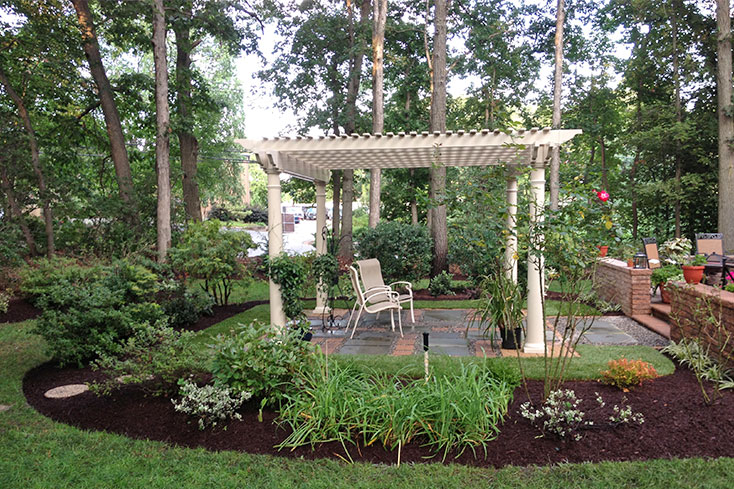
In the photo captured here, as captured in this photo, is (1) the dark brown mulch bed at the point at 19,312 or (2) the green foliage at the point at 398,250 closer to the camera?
(1) the dark brown mulch bed at the point at 19,312

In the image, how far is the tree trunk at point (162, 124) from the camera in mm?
9109

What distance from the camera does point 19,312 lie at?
7664 mm

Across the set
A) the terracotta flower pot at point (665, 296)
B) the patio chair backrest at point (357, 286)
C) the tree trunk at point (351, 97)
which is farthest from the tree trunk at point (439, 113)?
the patio chair backrest at point (357, 286)

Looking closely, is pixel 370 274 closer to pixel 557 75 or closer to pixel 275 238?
pixel 275 238

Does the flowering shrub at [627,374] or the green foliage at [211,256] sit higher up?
the green foliage at [211,256]

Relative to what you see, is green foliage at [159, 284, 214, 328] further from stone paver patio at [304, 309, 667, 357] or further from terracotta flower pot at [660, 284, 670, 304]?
terracotta flower pot at [660, 284, 670, 304]

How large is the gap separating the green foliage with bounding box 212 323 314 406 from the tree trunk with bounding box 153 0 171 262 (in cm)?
625

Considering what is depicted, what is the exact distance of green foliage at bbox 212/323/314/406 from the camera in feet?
10.8

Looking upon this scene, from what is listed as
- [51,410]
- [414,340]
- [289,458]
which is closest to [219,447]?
[289,458]

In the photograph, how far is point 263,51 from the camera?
42.7 ft

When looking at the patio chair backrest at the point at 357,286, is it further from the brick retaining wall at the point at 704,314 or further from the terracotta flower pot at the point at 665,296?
the terracotta flower pot at the point at 665,296

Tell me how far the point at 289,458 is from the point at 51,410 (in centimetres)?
214

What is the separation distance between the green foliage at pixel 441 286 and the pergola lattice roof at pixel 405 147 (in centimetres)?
325

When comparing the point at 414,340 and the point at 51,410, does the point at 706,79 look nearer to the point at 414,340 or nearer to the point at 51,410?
the point at 414,340
